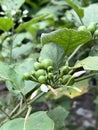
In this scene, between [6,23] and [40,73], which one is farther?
[6,23]

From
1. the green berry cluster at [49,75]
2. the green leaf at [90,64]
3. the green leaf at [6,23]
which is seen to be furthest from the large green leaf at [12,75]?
the green leaf at [6,23]

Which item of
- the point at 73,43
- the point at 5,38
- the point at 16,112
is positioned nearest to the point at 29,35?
the point at 5,38

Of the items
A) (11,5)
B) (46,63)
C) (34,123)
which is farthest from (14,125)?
(11,5)

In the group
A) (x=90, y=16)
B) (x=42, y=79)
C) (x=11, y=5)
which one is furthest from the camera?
(x=11, y=5)

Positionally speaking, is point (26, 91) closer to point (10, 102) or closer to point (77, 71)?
point (77, 71)

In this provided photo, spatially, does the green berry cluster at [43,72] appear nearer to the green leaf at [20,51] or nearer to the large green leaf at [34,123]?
the large green leaf at [34,123]

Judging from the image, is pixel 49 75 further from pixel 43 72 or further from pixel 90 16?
pixel 90 16
